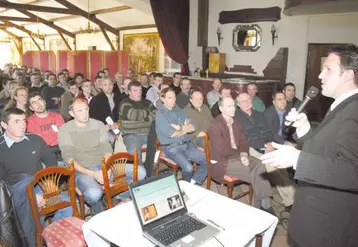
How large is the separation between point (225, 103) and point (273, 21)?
4426 millimetres

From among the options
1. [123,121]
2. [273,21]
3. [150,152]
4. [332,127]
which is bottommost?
[150,152]

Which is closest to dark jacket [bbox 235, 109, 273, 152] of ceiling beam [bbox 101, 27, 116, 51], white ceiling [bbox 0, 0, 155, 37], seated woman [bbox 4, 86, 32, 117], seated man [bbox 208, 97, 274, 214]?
seated man [bbox 208, 97, 274, 214]

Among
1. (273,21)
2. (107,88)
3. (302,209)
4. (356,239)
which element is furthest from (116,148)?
(273,21)

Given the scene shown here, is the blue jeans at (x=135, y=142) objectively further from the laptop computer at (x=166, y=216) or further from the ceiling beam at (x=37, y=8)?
the ceiling beam at (x=37, y=8)

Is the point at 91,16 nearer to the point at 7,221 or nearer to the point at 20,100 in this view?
the point at 20,100

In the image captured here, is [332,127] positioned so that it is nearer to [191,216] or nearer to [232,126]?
[191,216]

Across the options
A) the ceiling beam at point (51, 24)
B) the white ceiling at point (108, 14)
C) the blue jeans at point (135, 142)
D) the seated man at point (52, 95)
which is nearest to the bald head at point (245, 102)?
the blue jeans at point (135, 142)

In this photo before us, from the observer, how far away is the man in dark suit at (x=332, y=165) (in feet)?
4.40

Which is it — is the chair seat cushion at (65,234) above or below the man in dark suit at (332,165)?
below

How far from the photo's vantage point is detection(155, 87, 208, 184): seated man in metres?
3.40

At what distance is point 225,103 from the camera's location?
3.23 metres

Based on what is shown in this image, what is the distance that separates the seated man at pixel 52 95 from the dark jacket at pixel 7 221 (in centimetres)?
370

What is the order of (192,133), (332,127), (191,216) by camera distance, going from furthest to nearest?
(192,133) < (191,216) < (332,127)

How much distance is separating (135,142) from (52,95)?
111 inches
